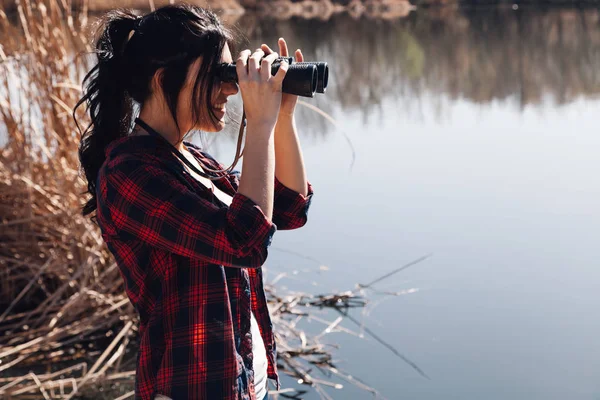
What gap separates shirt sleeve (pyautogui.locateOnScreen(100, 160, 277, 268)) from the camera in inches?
39.4

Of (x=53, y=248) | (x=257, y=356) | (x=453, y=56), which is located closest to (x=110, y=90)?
(x=257, y=356)

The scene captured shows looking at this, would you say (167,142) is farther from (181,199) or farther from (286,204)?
(286,204)

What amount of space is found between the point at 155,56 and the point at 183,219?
0.20m

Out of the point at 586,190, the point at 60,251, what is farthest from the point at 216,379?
the point at 586,190

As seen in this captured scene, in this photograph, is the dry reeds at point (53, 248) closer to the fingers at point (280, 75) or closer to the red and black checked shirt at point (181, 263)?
the red and black checked shirt at point (181, 263)

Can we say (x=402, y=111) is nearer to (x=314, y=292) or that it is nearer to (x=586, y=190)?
(x=586, y=190)

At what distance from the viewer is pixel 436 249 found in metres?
3.13

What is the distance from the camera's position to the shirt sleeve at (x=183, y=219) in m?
1.00

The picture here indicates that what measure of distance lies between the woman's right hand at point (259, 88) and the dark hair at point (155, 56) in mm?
63

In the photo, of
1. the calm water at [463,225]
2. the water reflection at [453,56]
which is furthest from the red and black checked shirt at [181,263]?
the water reflection at [453,56]

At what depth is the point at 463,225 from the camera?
3.40 m

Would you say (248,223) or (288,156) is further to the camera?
(288,156)

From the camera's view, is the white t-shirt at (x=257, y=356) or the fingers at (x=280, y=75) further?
the white t-shirt at (x=257, y=356)

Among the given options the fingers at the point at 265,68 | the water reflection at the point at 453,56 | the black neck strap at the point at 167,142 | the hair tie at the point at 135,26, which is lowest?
the black neck strap at the point at 167,142
